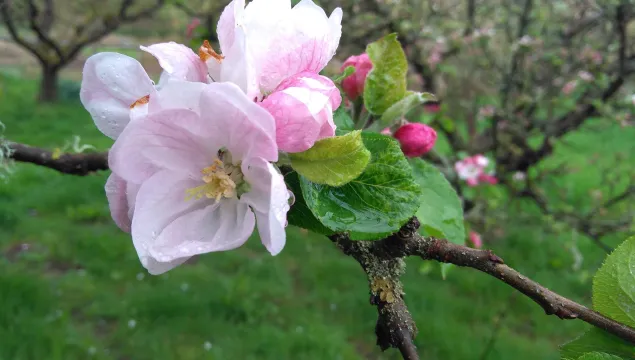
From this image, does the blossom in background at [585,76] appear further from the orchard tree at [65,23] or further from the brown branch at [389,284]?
the orchard tree at [65,23]

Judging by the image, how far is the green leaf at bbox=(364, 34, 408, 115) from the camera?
2.51 feet

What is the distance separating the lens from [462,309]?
11.8ft

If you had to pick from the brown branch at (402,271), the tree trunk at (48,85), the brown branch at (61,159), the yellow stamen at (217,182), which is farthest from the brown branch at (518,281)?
the tree trunk at (48,85)

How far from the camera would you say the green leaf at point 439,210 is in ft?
2.55

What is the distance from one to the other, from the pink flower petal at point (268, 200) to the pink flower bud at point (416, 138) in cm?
34

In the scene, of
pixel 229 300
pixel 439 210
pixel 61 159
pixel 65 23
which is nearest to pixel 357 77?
pixel 439 210

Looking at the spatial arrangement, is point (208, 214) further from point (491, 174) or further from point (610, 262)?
point (491, 174)

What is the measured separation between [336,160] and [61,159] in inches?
28.9

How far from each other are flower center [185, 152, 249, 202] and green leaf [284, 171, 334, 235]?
57mm

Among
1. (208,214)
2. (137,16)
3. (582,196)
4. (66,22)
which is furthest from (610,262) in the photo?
(66,22)

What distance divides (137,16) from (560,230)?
571 centimetres

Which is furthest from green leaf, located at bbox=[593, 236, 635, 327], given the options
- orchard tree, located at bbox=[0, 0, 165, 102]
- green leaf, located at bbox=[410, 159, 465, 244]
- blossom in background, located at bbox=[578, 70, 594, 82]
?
orchard tree, located at bbox=[0, 0, 165, 102]

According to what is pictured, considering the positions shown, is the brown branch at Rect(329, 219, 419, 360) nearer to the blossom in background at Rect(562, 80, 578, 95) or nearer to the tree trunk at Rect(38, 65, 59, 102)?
the blossom in background at Rect(562, 80, 578, 95)

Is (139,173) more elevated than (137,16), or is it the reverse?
(139,173)
